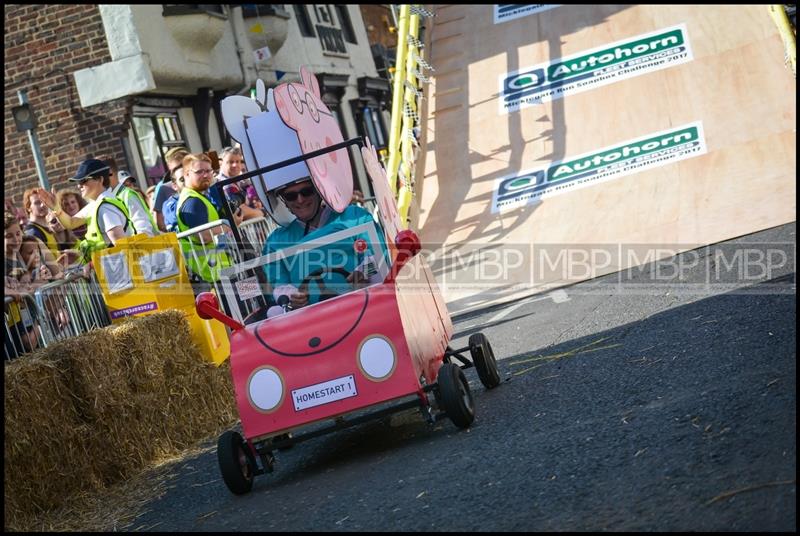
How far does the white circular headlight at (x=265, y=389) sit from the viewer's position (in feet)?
21.2

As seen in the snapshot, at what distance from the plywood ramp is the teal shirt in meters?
4.60

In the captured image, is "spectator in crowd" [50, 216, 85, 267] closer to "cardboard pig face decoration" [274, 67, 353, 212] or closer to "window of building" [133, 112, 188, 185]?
"cardboard pig face decoration" [274, 67, 353, 212]

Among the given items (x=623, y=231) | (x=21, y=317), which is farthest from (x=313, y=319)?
(x=623, y=231)

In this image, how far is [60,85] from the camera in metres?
19.5

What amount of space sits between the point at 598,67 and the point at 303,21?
52.9 feet

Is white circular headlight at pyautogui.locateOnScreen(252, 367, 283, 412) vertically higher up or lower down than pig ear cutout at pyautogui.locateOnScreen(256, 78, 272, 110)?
lower down

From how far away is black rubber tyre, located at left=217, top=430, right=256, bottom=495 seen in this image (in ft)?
20.6

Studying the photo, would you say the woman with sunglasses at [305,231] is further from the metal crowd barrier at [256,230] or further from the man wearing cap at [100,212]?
the metal crowd barrier at [256,230]

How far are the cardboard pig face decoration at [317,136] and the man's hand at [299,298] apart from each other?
62cm

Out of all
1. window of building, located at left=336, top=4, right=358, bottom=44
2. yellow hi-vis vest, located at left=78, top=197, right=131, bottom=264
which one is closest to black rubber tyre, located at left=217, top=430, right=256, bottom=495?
yellow hi-vis vest, located at left=78, top=197, right=131, bottom=264

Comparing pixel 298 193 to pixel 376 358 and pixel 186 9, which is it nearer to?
pixel 376 358

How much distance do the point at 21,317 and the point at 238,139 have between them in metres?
2.68

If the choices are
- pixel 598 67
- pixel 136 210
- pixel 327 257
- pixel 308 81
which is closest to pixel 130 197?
pixel 136 210

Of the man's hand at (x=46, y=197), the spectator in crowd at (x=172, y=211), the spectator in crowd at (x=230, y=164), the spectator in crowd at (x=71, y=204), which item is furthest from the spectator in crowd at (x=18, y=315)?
the spectator in crowd at (x=230, y=164)
